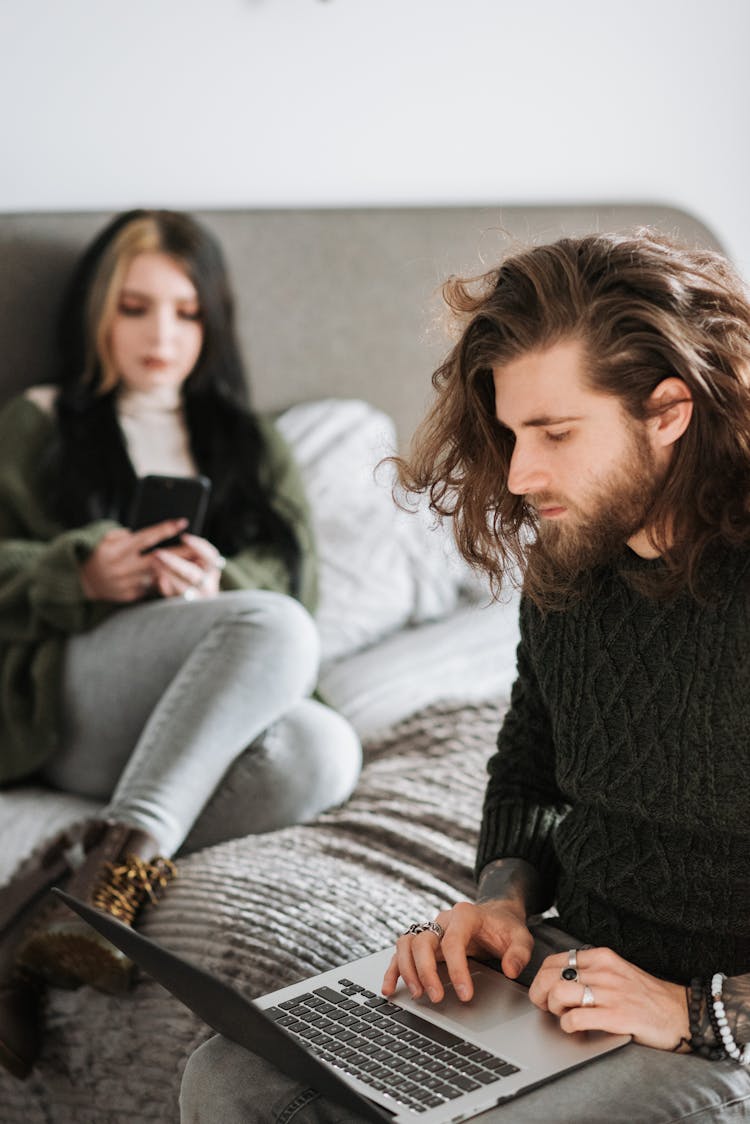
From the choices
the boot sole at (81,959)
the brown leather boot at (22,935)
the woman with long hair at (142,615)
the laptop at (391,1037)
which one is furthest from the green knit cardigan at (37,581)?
the laptop at (391,1037)

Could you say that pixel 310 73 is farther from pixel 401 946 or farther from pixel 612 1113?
pixel 612 1113

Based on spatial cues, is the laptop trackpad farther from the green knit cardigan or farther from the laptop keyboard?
the green knit cardigan

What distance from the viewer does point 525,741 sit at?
1.19 m

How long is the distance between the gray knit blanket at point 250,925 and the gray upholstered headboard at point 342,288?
986mm

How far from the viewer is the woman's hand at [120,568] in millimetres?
1748

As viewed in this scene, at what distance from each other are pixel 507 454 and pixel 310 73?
5.04ft

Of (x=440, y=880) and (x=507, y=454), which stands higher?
(x=507, y=454)

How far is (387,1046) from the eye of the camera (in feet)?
3.05

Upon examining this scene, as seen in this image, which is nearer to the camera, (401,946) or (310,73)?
(401,946)

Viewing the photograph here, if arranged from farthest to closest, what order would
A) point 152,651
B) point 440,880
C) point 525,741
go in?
point 152,651 < point 440,880 < point 525,741

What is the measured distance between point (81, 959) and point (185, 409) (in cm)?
105

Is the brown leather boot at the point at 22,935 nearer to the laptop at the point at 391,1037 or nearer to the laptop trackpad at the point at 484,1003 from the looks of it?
the laptop at the point at 391,1037

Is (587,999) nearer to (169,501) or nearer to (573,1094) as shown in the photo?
(573,1094)

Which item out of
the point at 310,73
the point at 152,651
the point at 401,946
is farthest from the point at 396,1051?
the point at 310,73
